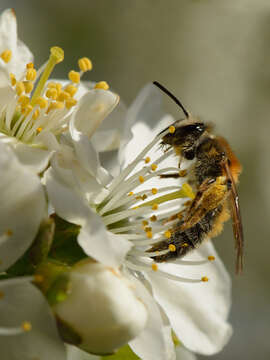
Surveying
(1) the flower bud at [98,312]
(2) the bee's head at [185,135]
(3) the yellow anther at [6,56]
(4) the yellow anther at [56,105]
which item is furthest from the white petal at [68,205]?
(3) the yellow anther at [6,56]

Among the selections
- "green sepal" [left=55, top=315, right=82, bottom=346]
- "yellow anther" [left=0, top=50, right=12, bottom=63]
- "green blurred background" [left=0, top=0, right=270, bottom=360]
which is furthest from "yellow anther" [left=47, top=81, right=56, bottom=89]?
"green blurred background" [left=0, top=0, right=270, bottom=360]

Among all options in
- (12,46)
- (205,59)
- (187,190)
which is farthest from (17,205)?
(205,59)

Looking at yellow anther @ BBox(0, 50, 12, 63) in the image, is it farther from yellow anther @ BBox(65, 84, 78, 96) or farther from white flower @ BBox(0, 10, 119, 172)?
yellow anther @ BBox(65, 84, 78, 96)

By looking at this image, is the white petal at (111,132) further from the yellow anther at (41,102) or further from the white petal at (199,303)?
the white petal at (199,303)

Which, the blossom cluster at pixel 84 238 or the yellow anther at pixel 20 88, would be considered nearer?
the blossom cluster at pixel 84 238

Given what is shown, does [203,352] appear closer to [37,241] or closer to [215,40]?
[37,241]

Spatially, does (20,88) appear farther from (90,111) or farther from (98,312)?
(98,312)

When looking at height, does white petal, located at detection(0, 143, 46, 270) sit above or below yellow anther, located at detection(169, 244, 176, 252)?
above

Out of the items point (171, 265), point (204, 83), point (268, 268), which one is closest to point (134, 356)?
point (171, 265)
